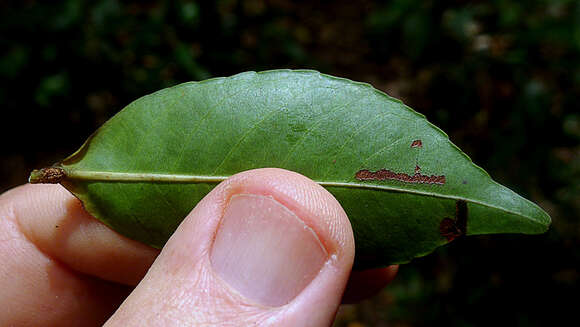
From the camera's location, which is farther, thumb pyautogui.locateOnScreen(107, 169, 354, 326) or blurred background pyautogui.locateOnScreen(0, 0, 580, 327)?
blurred background pyautogui.locateOnScreen(0, 0, 580, 327)

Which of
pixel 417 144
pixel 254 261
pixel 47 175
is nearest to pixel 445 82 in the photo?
pixel 417 144

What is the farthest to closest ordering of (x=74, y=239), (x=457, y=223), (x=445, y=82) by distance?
1. (x=445, y=82)
2. (x=74, y=239)
3. (x=457, y=223)

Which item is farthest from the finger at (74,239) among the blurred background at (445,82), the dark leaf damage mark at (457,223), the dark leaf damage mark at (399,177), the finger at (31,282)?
the blurred background at (445,82)

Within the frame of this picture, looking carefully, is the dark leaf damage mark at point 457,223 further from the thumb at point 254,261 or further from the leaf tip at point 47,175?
the leaf tip at point 47,175

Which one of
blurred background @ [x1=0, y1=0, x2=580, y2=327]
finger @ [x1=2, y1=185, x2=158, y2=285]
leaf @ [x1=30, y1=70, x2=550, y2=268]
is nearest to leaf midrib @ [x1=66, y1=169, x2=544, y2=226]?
leaf @ [x1=30, y1=70, x2=550, y2=268]

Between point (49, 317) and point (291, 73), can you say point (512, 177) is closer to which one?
point (291, 73)

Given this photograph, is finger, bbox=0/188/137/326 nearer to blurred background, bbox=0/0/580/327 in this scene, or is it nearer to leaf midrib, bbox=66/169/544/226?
leaf midrib, bbox=66/169/544/226

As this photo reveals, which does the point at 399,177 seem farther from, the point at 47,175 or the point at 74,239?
the point at 74,239

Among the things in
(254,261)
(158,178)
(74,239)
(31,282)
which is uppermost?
(158,178)

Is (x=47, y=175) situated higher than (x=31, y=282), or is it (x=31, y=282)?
(x=47, y=175)
